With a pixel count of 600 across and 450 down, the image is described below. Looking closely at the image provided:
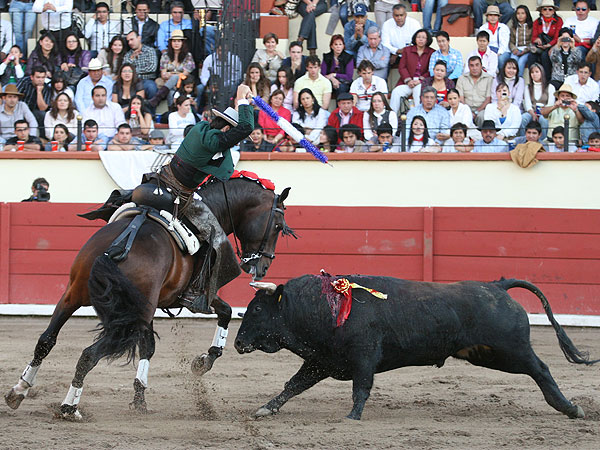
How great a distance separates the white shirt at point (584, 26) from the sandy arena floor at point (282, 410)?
484 cm

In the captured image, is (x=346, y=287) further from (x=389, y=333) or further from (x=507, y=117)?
(x=507, y=117)

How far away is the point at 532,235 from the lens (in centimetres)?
925

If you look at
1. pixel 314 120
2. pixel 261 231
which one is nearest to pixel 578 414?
pixel 261 231

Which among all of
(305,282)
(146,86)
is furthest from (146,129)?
(305,282)

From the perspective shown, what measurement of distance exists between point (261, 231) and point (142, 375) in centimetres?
121

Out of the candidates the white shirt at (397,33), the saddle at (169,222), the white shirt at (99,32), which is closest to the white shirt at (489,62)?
the white shirt at (397,33)

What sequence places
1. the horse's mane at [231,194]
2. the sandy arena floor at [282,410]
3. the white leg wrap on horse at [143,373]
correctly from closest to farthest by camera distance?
the sandy arena floor at [282,410]
the white leg wrap on horse at [143,373]
the horse's mane at [231,194]

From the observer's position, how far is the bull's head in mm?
5070

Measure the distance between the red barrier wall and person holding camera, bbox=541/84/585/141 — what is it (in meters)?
1.24

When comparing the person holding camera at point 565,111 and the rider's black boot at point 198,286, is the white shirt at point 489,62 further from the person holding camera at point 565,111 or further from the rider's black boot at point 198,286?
the rider's black boot at point 198,286

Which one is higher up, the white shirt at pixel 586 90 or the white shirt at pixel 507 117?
the white shirt at pixel 586 90

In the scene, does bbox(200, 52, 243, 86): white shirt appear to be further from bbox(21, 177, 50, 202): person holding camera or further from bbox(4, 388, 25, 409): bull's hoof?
bbox(4, 388, 25, 409): bull's hoof

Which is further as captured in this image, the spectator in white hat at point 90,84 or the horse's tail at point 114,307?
the spectator in white hat at point 90,84

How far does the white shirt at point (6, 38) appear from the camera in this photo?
12055mm
